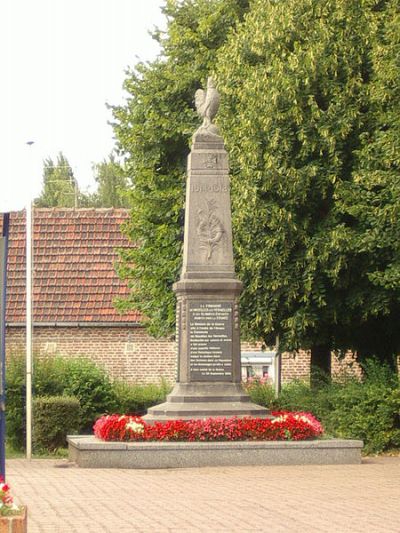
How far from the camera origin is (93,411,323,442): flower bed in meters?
19.6

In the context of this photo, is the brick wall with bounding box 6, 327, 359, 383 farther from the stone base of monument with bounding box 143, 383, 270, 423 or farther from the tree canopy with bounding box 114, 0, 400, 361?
the stone base of monument with bounding box 143, 383, 270, 423

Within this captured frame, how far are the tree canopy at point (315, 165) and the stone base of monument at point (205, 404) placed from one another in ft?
Result: 17.2

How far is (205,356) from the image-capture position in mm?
20672

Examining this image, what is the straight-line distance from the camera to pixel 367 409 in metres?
23.9

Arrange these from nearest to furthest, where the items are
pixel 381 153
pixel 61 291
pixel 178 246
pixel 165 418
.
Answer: pixel 165 418 < pixel 381 153 < pixel 178 246 < pixel 61 291

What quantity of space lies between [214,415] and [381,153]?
750cm

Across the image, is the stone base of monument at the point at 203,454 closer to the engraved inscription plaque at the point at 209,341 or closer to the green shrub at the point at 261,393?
the engraved inscription plaque at the point at 209,341

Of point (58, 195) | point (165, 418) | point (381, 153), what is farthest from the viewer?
point (58, 195)

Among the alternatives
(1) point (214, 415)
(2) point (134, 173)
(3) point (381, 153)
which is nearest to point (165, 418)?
(1) point (214, 415)

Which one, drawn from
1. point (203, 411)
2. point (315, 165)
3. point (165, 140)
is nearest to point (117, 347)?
point (165, 140)

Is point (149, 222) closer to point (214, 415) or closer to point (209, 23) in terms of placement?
point (209, 23)

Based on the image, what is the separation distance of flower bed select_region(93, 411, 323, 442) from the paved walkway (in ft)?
2.96

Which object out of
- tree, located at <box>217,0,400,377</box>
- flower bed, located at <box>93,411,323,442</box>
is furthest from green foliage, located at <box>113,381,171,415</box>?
flower bed, located at <box>93,411,323,442</box>

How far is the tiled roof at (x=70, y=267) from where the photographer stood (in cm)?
3541
